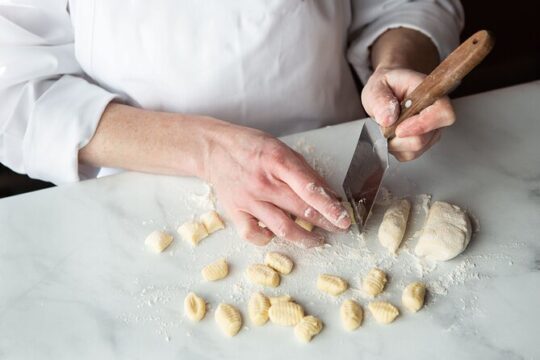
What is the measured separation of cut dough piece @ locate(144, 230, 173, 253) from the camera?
94cm

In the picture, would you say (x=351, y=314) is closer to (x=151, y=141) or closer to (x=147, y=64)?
(x=151, y=141)

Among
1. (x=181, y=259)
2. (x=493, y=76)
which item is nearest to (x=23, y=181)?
(x=181, y=259)

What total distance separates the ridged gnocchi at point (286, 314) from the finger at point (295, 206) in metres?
0.14

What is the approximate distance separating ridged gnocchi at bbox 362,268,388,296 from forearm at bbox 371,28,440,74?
16.0 inches

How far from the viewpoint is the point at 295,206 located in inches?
→ 37.1

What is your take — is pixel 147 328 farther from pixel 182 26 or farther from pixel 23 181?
pixel 23 181

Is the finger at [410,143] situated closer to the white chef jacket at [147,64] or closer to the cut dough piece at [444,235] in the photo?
the cut dough piece at [444,235]

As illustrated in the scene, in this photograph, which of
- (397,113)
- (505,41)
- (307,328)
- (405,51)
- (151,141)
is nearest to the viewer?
(307,328)

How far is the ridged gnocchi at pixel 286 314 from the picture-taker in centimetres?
85

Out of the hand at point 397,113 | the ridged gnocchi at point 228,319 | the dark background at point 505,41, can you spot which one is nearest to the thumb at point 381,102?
the hand at point 397,113

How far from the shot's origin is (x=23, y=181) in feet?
5.59

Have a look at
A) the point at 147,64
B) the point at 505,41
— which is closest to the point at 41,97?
the point at 147,64

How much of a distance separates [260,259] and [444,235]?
265 mm

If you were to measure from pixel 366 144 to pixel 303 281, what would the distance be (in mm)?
226
